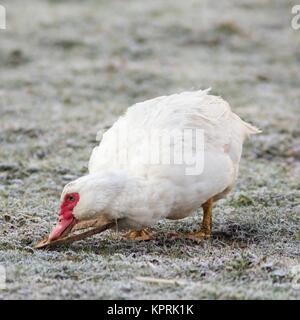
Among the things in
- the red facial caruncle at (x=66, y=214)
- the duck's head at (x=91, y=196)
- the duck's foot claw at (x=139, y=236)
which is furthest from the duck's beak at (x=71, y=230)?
the duck's foot claw at (x=139, y=236)

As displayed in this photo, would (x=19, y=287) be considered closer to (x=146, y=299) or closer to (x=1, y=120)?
(x=146, y=299)

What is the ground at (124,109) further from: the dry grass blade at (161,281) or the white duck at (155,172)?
the white duck at (155,172)

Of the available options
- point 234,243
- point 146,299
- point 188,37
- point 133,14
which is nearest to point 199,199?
point 234,243

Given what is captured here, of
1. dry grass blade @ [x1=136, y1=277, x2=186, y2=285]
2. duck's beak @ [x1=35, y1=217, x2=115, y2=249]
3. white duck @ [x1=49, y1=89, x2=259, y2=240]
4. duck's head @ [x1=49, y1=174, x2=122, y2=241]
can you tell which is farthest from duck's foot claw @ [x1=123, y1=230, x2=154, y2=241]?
dry grass blade @ [x1=136, y1=277, x2=186, y2=285]

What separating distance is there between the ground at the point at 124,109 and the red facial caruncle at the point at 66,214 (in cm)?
14

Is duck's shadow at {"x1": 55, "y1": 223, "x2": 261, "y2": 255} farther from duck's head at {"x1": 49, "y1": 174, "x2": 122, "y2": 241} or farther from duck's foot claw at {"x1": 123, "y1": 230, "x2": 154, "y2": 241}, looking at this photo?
duck's head at {"x1": 49, "y1": 174, "x2": 122, "y2": 241}

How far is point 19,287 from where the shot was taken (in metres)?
4.69

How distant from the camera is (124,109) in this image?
10.4m

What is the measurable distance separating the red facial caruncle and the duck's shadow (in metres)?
0.14

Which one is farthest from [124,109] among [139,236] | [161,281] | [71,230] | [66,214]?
[161,281]

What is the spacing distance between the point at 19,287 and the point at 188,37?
32.8ft

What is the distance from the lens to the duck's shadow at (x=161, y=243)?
5.66 meters

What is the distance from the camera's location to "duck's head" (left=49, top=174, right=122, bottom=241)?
17.6ft
